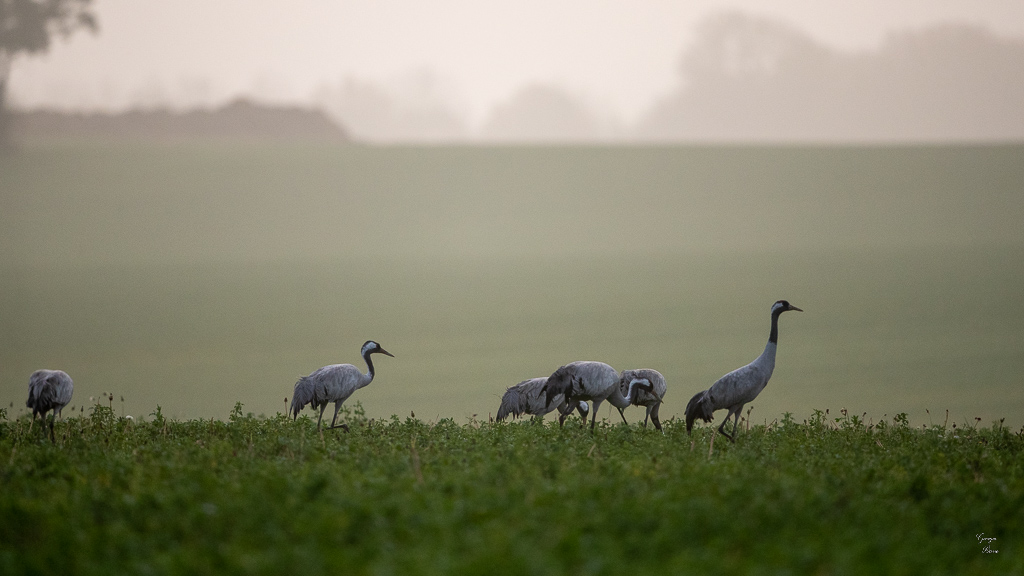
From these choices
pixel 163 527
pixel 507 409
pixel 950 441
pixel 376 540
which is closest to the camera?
pixel 376 540

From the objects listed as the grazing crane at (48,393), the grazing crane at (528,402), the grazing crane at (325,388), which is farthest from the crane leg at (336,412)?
the grazing crane at (48,393)

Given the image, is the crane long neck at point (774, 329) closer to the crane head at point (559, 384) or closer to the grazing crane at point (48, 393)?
the crane head at point (559, 384)

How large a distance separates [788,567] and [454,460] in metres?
5.06

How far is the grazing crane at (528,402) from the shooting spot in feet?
50.9

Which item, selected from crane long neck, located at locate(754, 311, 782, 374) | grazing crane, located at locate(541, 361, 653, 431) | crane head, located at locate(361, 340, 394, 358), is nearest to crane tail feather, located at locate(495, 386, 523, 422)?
grazing crane, located at locate(541, 361, 653, 431)

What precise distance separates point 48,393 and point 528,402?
8.36 meters

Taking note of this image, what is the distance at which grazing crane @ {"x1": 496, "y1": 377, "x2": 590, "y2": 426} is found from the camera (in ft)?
50.9

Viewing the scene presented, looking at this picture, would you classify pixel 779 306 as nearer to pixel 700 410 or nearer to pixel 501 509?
pixel 700 410

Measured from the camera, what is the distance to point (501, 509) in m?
7.40

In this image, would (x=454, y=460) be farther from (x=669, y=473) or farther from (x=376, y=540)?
(x=376, y=540)

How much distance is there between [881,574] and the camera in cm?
614

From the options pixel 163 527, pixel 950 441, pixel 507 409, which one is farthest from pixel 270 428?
pixel 950 441

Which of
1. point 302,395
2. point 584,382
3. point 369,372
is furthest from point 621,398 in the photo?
point 302,395

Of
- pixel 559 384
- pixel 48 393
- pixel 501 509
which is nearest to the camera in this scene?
pixel 501 509
